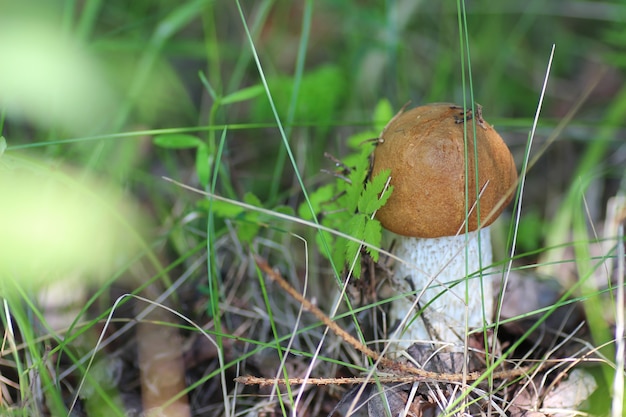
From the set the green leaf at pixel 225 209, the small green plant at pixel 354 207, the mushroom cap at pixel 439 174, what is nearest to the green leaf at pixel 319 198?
the small green plant at pixel 354 207

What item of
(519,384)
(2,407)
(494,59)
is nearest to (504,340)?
(519,384)

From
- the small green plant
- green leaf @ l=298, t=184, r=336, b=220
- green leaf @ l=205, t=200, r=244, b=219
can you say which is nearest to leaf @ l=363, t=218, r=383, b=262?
the small green plant

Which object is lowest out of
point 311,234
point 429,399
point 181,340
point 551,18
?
point 181,340

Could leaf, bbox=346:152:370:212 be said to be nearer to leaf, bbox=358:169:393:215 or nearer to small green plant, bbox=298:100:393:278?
small green plant, bbox=298:100:393:278

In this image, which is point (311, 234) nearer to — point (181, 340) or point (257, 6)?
point (181, 340)

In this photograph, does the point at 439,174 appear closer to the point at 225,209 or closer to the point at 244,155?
the point at 225,209

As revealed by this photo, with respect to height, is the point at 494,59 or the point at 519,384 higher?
the point at 494,59

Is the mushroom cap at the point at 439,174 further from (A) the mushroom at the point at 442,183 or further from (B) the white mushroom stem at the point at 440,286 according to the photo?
(B) the white mushroom stem at the point at 440,286
